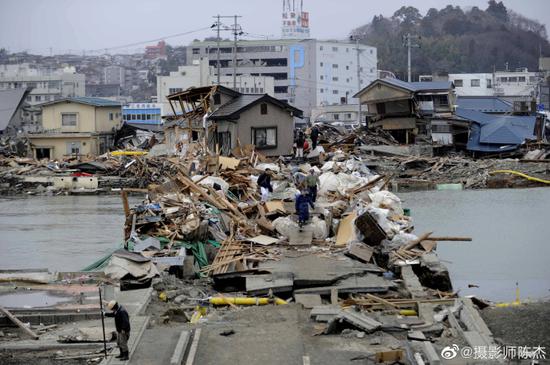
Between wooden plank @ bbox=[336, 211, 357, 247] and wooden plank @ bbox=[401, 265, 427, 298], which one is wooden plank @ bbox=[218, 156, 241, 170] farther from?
wooden plank @ bbox=[401, 265, 427, 298]

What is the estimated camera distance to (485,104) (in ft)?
171

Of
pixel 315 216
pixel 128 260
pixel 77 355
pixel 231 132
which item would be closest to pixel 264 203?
pixel 315 216

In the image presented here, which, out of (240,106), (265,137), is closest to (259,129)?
(265,137)

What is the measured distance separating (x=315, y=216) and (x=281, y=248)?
1751 mm

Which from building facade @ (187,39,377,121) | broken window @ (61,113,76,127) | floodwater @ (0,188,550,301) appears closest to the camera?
floodwater @ (0,188,550,301)

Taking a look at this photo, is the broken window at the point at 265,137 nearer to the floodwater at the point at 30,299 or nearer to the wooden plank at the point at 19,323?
the floodwater at the point at 30,299

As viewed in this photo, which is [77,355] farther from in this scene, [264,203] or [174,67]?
[174,67]

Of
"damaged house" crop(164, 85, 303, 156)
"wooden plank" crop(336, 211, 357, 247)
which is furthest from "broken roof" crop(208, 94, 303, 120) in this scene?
"wooden plank" crop(336, 211, 357, 247)

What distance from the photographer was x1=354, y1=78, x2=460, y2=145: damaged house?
140 feet

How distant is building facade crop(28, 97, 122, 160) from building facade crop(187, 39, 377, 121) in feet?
98.4

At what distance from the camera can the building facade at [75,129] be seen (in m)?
43.8

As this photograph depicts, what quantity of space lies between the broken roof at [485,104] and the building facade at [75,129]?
67.0 ft

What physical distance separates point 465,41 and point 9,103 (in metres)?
61.7

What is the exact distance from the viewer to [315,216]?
58.1 ft
